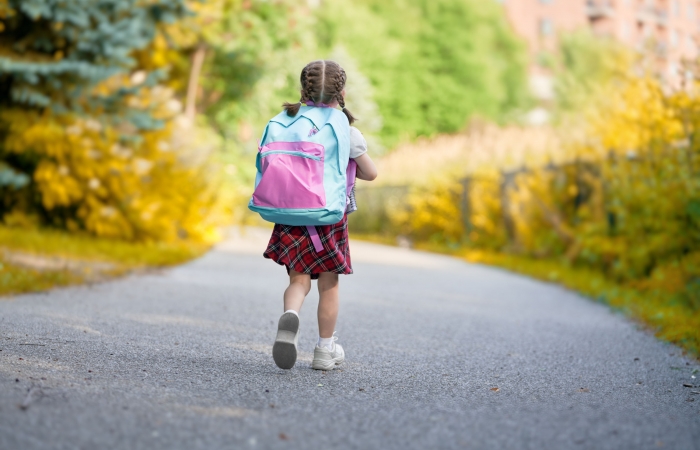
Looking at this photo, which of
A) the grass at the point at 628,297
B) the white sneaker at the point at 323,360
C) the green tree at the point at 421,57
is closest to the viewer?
the white sneaker at the point at 323,360

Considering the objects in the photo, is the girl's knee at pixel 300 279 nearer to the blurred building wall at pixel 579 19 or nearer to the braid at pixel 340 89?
the braid at pixel 340 89

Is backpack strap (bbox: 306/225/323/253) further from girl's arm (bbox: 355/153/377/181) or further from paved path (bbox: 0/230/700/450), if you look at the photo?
paved path (bbox: 0/230/700/450)

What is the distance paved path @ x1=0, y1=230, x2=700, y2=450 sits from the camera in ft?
10.2

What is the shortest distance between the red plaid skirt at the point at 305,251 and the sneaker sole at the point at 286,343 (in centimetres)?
34

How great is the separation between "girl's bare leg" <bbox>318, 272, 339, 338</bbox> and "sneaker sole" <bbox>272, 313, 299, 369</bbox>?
1.13 feet

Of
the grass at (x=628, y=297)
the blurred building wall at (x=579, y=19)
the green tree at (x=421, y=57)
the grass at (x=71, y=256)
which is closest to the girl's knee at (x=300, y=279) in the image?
the grass at (x=628, y=297)

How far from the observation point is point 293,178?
13.9 ft

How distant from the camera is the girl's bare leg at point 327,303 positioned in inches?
177

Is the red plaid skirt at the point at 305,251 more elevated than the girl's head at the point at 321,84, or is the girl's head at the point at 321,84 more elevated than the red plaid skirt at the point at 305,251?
the girl's head at the point at 321,84

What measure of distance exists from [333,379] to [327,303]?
429 mm

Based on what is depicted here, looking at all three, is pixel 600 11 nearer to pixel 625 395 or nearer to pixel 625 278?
pixel 625 278

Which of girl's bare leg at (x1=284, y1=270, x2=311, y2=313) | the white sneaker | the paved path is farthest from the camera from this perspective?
the white sneaker

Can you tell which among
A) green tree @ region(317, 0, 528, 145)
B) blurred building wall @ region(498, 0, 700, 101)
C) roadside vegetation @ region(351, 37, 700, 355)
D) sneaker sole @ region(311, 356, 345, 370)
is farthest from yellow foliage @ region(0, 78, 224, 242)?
blurred building wall @ region(498, 0, 700, 101)

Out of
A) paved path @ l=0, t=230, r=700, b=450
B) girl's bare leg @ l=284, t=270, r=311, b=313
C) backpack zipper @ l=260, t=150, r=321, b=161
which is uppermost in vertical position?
backpack zipper @ l=260, t=150, r=321, b=161
